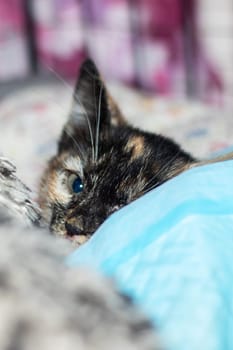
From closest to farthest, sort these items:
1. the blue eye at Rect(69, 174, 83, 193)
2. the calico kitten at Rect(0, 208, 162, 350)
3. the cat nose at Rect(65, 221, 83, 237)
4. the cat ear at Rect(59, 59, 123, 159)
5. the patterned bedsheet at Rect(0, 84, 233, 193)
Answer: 1. the calico kitten at Rect(0, 208, 162, 350)
2. the cat nose at Rect(65, 221, 83, 237)
3. the blue eye at Rect(69, 174, 83, 193)
4. the cat ear at Rect(59, 59, 123, 159)
5. the patterned bedsheet at Rect(0, 84, 233, 193)

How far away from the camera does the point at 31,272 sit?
2.28ft

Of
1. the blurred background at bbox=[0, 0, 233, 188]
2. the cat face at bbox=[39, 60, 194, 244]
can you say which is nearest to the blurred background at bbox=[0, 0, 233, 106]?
the blurred background at bbox=[0, 0, 233, 188]

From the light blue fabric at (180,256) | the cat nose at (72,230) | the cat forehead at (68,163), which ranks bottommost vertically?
the cat forehead at (68,163)

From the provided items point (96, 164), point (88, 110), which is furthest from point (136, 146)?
point (88, 110)

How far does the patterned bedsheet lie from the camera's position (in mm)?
1926

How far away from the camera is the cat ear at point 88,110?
1463 millimetres

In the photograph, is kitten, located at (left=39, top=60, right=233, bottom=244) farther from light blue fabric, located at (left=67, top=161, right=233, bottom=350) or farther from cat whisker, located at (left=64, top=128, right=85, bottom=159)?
light blue fabric, located at (left=67, top=161, right=233, bottom=350)

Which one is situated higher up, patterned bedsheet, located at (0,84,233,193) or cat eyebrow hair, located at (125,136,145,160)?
cat eyebrow hair, located at (125,136,145,160)

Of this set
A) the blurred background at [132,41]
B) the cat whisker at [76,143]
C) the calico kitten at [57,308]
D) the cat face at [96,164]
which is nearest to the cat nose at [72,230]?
the cat face at [96,164]

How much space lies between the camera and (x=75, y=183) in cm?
134

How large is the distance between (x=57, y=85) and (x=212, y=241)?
1.82 m

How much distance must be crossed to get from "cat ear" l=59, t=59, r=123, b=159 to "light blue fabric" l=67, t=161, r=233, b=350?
1.74ft

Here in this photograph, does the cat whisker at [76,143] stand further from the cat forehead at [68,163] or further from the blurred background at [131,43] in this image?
the blurred background at [131,43]

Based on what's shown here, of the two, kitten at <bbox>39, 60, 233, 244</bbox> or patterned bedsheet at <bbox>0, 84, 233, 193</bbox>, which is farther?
patterned bedsheet at <bbox>0, 84, 233, 193</bbox>
